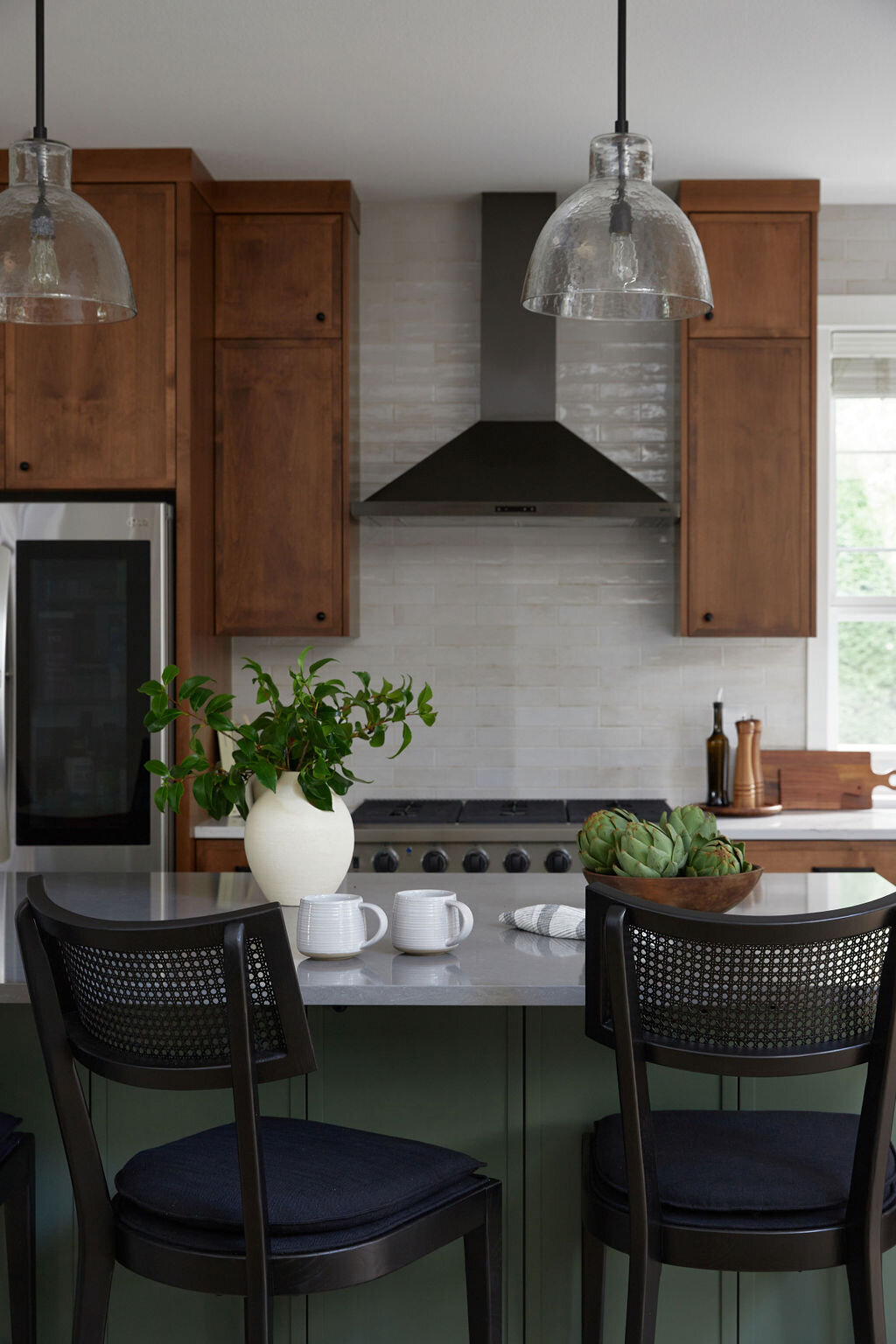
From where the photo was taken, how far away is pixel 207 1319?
6.72 ft

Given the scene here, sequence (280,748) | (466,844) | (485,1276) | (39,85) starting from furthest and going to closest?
(466,844)
(280,748)
(39,85)
(485,1276)

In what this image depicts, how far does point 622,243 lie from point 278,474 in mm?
2276

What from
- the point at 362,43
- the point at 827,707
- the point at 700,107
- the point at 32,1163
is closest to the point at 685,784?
the point at 827,707

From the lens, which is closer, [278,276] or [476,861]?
[476,861]

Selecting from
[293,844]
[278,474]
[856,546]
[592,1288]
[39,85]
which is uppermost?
[39,85]

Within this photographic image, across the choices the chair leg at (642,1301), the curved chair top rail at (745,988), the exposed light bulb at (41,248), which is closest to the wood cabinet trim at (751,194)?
the exposed light bulb at (41,248)

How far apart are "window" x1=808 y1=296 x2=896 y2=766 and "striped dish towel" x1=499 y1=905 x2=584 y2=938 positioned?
2446mm

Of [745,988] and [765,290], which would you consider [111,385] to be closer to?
[765,290]

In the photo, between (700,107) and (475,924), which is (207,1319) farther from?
(700,107)

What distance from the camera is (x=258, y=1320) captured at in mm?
1450

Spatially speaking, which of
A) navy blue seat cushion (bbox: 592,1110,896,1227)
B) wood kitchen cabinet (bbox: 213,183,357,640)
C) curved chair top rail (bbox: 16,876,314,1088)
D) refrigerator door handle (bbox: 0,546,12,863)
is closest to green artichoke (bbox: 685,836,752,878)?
navy blue seat cushion (bbox: 592,1110,896,1227)

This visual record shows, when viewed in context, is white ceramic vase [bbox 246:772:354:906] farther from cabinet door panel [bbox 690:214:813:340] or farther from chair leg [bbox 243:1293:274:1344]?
cabinet door panel [bbox 690:214:813:340]

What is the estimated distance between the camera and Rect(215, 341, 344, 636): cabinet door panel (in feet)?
13.2

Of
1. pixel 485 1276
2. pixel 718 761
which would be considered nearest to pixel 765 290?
pixel 718 761
